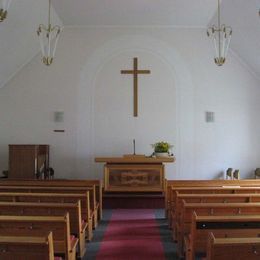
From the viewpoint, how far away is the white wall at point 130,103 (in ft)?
30.0

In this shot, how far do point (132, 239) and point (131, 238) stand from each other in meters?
0.05

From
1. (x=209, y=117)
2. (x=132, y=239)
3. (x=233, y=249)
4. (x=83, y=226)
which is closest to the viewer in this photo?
(x=233, y=249)

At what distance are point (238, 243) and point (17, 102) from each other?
8.02 metres

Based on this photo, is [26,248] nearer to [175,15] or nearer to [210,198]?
[210,198]

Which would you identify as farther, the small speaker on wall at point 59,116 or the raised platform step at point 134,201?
the small speaker on wall at point 59,116

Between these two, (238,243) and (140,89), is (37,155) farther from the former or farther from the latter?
(238,243)

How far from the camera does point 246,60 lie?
9.05 m

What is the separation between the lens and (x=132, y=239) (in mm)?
4824

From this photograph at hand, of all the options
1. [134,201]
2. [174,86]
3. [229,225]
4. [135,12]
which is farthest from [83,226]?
[174,86]

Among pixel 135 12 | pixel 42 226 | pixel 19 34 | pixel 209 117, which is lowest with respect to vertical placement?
pixel 42 226

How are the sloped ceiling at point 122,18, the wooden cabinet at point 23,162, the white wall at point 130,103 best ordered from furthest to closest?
the white wall at point 130,103 < the wooden cabinet at point 23,162 < the sloped ceiling at point 122,18

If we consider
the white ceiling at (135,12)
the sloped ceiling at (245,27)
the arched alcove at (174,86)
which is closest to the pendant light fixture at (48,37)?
the white ceiling at (135,12)

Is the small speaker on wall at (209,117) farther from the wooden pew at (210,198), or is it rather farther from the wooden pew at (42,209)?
the wooden pew at (42,209)

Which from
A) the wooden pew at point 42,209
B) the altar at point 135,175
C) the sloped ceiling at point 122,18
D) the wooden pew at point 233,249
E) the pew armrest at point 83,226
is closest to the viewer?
the wooden pew at point 233,249
